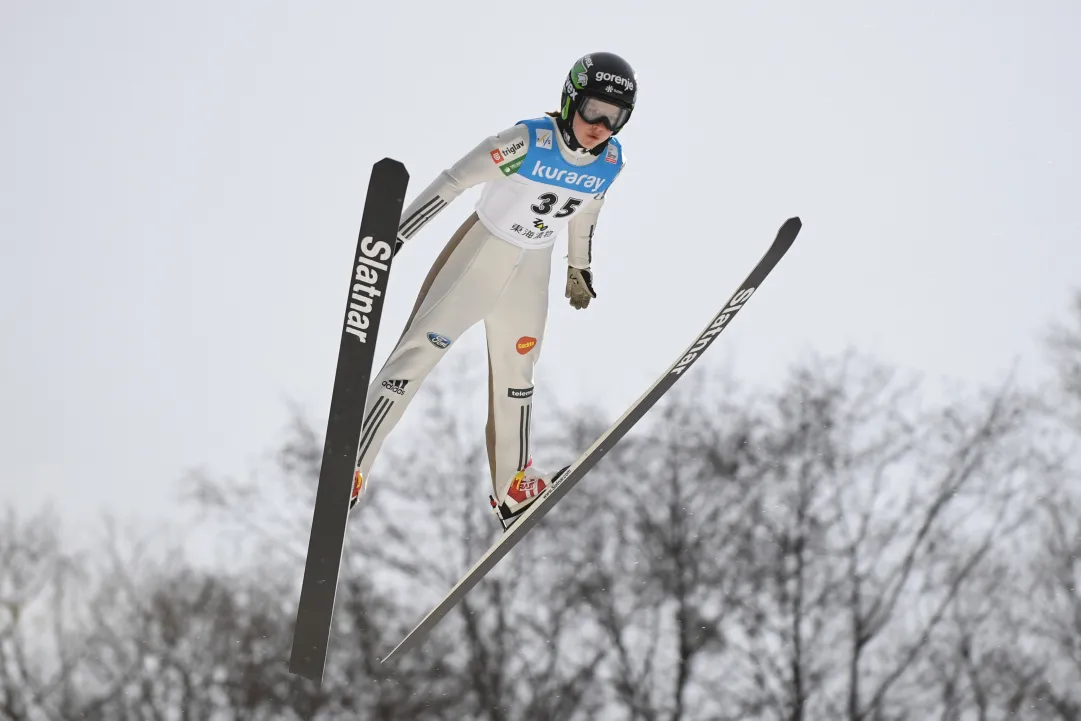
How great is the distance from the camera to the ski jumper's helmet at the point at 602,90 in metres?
3.97

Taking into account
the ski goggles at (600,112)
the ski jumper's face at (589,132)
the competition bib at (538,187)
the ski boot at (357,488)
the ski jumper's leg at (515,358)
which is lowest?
the ski boot at (357,488)

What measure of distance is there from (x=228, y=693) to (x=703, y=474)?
7182mm

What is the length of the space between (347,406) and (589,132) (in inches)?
51.1

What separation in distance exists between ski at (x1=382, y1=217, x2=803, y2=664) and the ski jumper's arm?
3.53 ft

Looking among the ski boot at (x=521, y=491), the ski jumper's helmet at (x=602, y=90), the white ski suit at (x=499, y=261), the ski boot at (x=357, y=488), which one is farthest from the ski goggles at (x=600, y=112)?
the ski boot at (x=357, y=488)

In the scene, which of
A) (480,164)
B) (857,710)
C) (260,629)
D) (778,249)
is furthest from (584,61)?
(260,629)

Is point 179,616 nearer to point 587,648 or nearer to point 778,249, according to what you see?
point 587,648

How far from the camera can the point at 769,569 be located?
15461mm

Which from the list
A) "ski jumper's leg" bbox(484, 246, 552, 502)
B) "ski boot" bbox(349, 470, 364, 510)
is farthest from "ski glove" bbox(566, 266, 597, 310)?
"ski boot" bbox(349, 470, 364, 510)

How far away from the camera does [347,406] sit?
3748mm

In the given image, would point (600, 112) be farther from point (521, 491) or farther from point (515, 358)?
point (521, 491)

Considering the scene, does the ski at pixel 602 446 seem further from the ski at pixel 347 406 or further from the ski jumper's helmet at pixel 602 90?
the ski jumper's helmet at pixel 602 90

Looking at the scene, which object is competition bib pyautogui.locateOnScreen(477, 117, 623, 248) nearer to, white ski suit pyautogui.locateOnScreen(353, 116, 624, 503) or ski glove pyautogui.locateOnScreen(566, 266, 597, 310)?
white ski suit pyautogui.locateOnScreen(353, 116, 624, 503)

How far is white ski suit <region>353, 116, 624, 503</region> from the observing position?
13.5 ft
